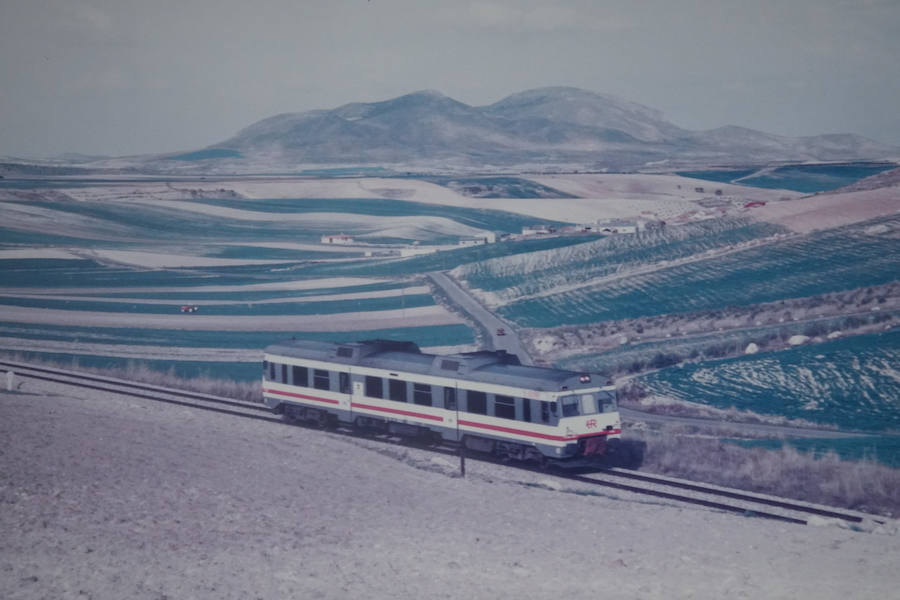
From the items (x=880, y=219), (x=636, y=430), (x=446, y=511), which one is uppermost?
(x=880, y=219)

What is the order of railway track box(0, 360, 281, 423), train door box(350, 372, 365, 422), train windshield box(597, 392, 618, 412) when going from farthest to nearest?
1. railway track box(0, 360, 281, 423)
2. train door box(350, 372, 365, 422)
3. train windshield box(597, 392, 618, 412)

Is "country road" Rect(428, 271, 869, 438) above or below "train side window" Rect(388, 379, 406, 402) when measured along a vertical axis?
below

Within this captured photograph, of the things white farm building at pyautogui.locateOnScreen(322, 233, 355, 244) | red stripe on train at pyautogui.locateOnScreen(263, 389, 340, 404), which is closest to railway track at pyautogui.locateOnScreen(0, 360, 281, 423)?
red stripe on train at pyautogui.locateOnScreen(263, 389, 340, 404)

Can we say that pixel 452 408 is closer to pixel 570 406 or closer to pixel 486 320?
pixel 570 406

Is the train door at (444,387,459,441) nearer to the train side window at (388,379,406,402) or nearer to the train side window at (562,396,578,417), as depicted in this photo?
the train side window at (388,379,406,402)

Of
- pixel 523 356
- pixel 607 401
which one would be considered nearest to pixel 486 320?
pixel 523 356

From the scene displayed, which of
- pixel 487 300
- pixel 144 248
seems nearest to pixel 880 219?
pixel 487 300

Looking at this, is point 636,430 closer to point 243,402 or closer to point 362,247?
point 243,402
